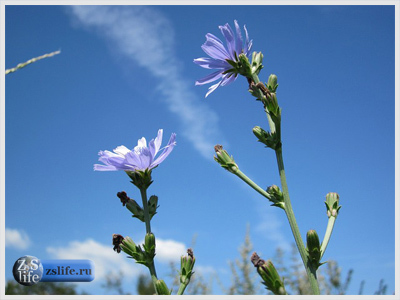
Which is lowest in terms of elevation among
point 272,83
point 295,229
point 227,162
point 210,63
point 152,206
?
point 295,229

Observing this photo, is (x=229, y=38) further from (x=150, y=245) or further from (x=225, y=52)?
(x=150, y=245)

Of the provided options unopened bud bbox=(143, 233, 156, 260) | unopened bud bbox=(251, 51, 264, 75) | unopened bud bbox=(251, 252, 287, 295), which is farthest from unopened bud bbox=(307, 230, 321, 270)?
unopened bud bbox=(251, 51, 264, 75)

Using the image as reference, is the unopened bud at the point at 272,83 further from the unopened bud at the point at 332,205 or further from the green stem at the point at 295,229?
the unopened bud at the point at 332,205

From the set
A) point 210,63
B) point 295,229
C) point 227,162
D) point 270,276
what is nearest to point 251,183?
point 227,162

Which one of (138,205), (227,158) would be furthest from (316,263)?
(138,205)

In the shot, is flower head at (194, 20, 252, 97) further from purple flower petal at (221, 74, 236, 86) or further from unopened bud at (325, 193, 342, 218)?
unopened bud at (325, 193, 342, 218)

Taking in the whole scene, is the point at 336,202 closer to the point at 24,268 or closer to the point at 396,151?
the point at 396,151
